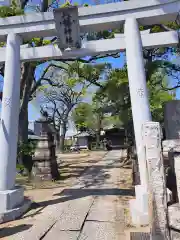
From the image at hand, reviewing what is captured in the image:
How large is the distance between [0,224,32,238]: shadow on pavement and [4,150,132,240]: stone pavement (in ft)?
0.29

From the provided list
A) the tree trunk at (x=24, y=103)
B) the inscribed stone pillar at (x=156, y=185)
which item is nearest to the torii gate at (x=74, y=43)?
the inscribed stone pillar at (x=156, y=185)

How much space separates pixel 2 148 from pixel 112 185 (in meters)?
4.47

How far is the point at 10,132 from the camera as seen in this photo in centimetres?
567

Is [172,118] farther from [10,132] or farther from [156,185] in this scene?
[10,132]

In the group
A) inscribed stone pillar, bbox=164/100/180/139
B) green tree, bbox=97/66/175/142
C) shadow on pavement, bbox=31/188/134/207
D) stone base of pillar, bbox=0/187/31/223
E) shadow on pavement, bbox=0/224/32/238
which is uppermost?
green tree, bbox=97/66/175/142

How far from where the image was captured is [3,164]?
217 inches

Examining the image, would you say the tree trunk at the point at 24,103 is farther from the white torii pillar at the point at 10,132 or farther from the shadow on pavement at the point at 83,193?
the white torii pillar at the point at 10,132

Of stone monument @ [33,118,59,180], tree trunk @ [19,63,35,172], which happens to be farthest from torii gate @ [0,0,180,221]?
tree trunk @ [19,63,35,172]

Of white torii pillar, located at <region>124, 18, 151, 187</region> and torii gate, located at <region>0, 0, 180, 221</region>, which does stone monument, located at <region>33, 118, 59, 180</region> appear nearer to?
torii gate, located at <region>0, 0, 180, 221</region>

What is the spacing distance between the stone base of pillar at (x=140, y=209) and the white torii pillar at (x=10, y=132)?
8.79 ft

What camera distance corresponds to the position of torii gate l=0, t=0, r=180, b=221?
543 centimetres

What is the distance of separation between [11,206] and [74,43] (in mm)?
4301

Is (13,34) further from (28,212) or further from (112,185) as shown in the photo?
(112,185)

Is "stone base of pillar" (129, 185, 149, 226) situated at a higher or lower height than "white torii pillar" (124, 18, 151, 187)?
lower
